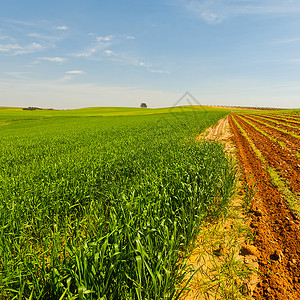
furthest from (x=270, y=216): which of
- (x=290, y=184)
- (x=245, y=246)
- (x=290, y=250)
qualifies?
(x=290, y=184)

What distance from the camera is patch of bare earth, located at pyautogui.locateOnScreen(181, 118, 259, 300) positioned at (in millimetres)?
2779

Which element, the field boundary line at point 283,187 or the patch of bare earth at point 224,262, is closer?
the patch of bare earth at point 224,262

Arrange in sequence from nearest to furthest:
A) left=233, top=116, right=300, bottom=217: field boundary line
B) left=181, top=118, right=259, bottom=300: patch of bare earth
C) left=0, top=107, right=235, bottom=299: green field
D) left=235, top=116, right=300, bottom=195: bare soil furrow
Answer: left=0, top=107, right=235, bottom=299: green field < left=181, top=118, right=259, bottom=300: patch of bare earth < left=233, top=116, right=300, bottom=217: field boundary line < left=235, top=116, right=300, bottom=195: bare soil furrow

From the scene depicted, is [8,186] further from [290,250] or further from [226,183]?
[290,250]

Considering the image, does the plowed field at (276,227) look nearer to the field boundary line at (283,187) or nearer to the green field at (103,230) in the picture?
the field boundary line at (283,187)

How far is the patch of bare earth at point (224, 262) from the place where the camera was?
2779 mm

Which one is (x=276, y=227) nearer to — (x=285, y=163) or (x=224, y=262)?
(x=224, y=262)

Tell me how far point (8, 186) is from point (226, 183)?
22.0 feet

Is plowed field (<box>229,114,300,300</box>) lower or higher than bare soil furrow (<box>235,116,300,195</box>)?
lower

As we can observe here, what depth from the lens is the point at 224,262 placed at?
3.31 metres

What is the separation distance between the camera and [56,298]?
2.12 meters

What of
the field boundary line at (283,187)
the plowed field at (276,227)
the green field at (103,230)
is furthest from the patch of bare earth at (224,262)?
the field boundary line at (283,187)

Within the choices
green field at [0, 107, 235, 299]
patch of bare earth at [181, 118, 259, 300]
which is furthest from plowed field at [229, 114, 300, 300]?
green field at [0, 107, 235, 299]

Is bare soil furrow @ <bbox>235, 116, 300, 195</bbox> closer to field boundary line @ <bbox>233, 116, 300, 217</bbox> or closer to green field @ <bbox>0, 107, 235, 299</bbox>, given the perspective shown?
field boundary line @ <bbox>233, 116, 300, 217</bbox>
